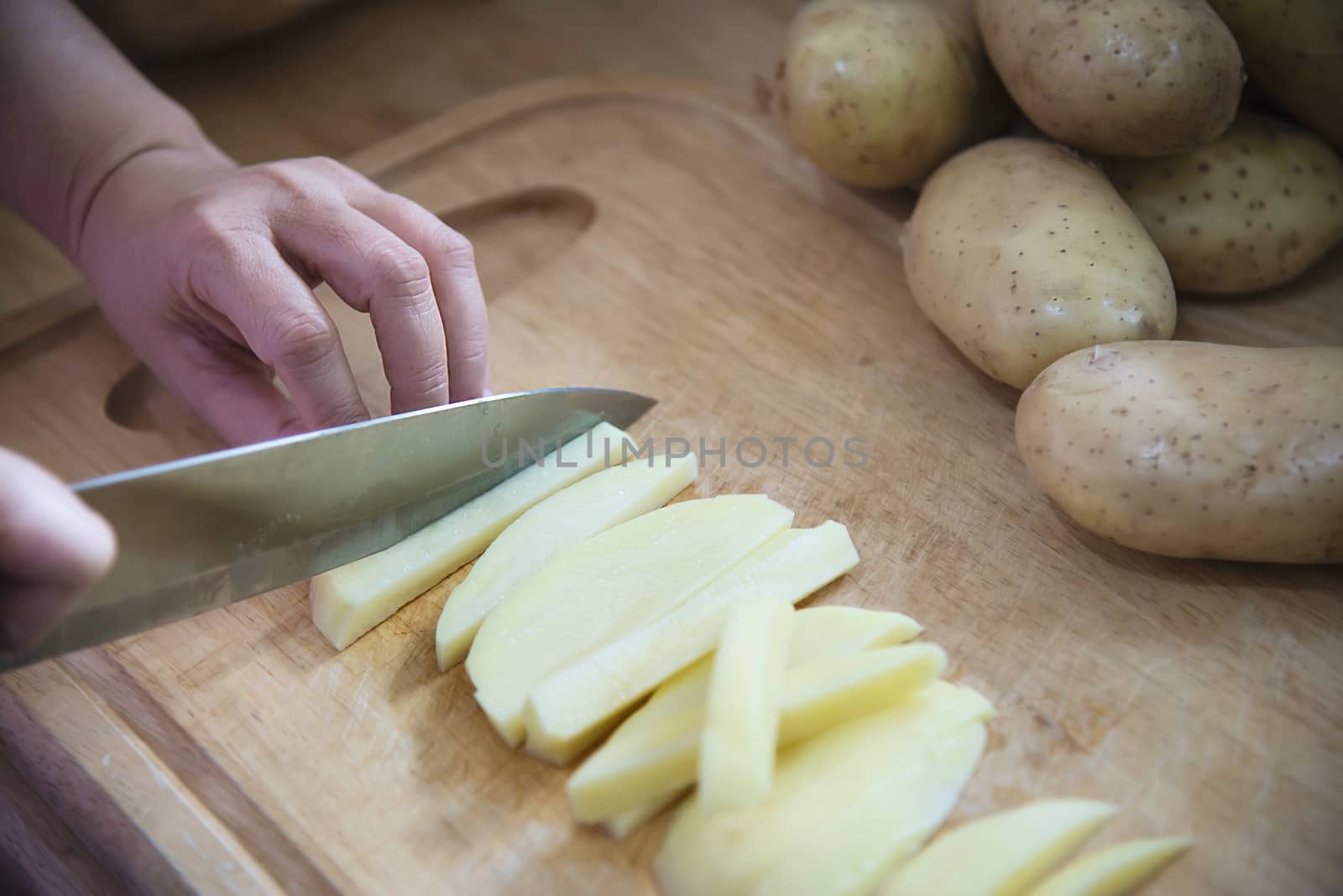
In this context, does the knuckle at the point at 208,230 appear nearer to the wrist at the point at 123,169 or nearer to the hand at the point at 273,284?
the hand at the point at 273,284

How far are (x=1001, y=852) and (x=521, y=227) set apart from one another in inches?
54.3

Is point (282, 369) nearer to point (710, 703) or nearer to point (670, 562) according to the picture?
point (670, 562)

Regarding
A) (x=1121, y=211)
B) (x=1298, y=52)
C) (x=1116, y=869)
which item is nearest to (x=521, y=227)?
(x=1121, y=211)

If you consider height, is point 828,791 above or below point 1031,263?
below

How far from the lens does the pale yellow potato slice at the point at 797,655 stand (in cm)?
107

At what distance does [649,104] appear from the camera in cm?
203

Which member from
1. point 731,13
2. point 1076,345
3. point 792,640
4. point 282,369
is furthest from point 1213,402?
point 731,13

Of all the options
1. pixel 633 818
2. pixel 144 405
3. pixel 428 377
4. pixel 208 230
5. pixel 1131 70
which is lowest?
pixel 144 405

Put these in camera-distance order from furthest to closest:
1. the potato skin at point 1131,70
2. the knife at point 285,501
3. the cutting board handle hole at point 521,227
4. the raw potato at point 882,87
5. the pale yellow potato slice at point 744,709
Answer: the cutting board handle hole at point 521,227 < the raw potato at point 882,87 < the potato skin at point 1131,70 < the knife at point 285,501 < the pale yellow potato slice at point 744,709

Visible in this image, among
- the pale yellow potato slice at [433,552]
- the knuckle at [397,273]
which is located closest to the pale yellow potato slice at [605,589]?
the pale yellow potato slice at [433,552]

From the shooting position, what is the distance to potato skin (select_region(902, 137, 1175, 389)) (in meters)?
1.35

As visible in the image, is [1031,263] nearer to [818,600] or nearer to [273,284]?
[818,600]

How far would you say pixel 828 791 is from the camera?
101 centimetres

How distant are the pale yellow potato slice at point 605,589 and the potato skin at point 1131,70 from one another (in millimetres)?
757
